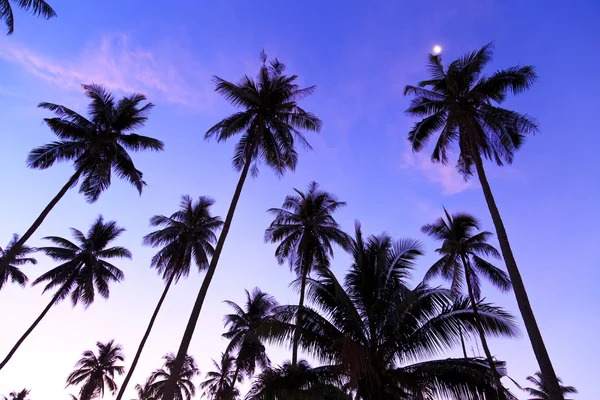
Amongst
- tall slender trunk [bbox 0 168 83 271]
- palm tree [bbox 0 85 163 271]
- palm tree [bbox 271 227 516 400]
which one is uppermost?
palm tree [bbox 0 85 163 271]

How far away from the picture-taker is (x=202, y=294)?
591 inches

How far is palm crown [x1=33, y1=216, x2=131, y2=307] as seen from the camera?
29453mm

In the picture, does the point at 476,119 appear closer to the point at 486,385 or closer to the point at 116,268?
the point at 486,385

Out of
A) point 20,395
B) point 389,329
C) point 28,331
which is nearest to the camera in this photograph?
point 389,329

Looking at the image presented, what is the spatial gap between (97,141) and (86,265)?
43.9 feet

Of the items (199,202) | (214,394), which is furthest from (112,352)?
(199,202)

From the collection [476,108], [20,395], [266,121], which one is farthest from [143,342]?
[20,395]

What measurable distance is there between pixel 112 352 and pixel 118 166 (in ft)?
97.4

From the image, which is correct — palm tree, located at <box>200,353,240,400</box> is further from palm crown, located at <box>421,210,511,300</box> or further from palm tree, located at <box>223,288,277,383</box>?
palm crown, located at <box>421,210,511,300</box>

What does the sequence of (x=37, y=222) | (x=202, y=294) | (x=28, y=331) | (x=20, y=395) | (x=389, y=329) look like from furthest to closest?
(x=20, y=395), (x=28, y=331), (x=37, y=222), (x=202, y=294), (x=389, y=329)

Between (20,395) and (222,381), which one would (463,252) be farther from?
(20,395)

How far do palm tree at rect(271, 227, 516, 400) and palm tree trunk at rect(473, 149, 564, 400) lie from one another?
93.3 inches

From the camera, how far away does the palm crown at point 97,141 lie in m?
21.6

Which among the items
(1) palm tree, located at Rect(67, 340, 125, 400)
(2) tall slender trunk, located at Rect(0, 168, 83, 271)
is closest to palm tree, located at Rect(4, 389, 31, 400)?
(1) palm tree, located at Rect(67, 340, 125, 400)
